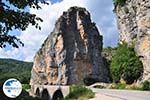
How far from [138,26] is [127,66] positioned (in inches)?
198

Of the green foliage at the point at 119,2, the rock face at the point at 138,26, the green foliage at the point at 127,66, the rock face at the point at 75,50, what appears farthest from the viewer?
the rock face at the point at 75,50

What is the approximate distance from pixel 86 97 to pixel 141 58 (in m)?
25.8

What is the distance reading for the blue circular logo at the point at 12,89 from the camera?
44.6ft

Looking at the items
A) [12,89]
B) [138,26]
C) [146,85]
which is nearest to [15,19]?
[12,89]

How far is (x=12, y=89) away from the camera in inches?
541

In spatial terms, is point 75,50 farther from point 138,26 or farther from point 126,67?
point 138,26

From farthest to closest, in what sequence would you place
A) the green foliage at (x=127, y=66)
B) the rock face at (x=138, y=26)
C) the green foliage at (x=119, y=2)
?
1. the green foliage at (x=119, y=2)
2. the green foliage at (x=127, y=66)
3. the rock face at (x=138, y=26)

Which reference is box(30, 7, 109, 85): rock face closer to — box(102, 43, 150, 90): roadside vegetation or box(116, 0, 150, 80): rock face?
box(116, 0, 150, 80): rock face

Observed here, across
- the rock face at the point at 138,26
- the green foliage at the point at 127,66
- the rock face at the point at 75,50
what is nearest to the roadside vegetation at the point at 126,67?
the green foliage at the point at 127,66

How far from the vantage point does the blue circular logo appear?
44.6 ft

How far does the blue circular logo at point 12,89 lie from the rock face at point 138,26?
3704 centimetres

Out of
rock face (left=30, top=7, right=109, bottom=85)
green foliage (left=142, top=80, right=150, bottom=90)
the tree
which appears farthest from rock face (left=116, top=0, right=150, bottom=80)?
the tree

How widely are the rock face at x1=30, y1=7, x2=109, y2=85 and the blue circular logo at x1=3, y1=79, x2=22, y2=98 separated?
220 ft

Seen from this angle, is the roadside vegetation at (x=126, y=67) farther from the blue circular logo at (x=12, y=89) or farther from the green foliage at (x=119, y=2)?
the blue circular logo at (x=12, y=89)
